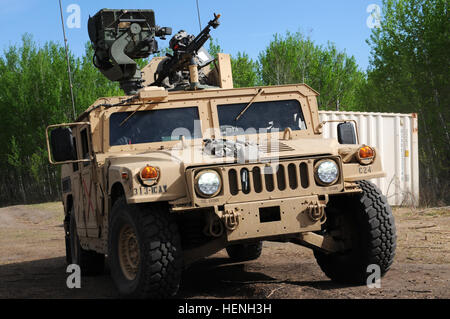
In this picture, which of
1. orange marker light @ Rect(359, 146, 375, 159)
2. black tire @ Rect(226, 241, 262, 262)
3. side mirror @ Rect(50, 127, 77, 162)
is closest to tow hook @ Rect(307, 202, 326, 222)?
orange marker light @ Rect(359, 146, 375, 159)

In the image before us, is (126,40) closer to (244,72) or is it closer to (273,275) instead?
(273,275)

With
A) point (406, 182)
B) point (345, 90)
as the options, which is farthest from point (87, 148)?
point (345, 90)

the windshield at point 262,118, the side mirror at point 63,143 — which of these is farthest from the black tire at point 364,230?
the side mirror at point 63,143

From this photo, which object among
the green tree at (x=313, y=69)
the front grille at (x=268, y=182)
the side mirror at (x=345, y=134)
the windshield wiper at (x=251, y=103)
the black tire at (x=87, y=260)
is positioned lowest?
the black tire at (x=87, y=260)

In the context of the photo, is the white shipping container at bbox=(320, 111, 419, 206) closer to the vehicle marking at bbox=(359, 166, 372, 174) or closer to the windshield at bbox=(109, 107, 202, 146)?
the windshield at bbox=(109, 107, 202, 146)

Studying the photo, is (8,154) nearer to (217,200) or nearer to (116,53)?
(116,53)

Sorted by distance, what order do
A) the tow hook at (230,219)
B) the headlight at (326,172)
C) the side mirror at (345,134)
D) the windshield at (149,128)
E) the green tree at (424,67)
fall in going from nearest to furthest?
the tow hook at (230,219) → the headlight at (326,172) → the windshield at (149,128) → the side mirror at (345,134) → the green tree at (424,67)

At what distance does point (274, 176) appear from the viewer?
4.55m

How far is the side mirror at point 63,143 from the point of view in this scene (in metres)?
5.70

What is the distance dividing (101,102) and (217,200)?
1977 mm

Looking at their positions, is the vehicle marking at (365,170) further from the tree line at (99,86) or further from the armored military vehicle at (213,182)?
the tree line at (99,86)

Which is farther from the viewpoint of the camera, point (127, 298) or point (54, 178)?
point (54, 178)

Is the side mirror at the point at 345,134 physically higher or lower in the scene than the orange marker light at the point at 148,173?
higher
